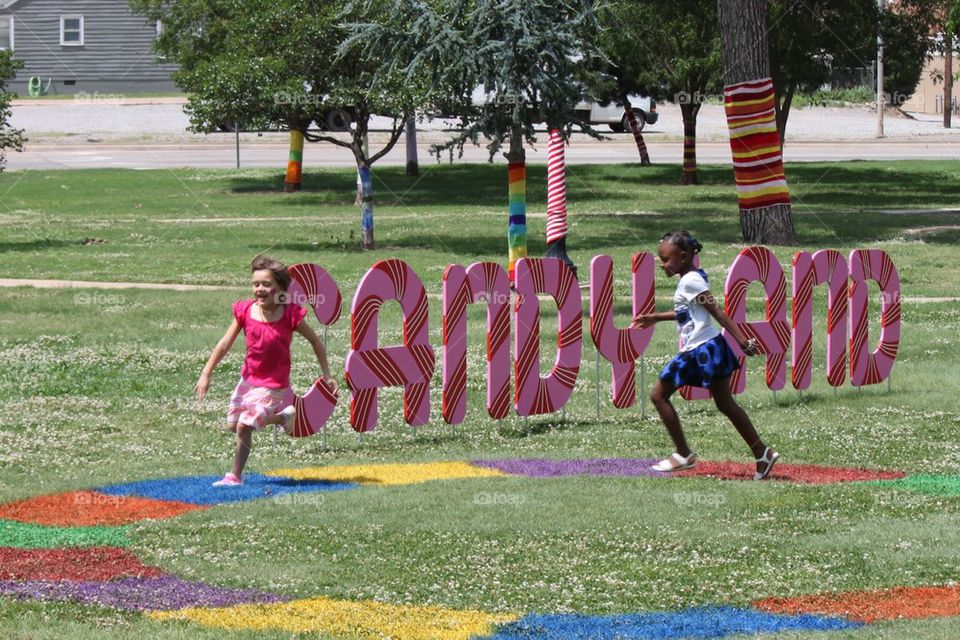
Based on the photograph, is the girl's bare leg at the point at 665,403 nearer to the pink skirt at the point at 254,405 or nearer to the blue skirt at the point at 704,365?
the blue skirt at the point at 704,365

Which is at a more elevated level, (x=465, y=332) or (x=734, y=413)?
(x=465, y=332)

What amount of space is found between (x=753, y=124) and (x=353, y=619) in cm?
2237

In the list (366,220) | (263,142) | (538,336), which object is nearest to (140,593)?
(538,336)

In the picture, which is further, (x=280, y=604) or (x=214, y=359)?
(x=214, y=359)

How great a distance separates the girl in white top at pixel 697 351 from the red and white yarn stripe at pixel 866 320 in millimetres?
4194

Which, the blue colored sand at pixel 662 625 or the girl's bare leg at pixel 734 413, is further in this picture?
the girl's bare leg at pixel 734 413

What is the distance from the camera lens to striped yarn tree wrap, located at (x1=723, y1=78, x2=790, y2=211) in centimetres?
2795

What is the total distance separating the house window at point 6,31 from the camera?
207 feet

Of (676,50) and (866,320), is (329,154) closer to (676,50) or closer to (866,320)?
(676,50)

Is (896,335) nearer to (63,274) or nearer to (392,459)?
(392,459)

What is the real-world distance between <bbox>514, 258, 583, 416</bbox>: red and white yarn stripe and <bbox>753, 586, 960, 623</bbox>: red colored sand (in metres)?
5.57

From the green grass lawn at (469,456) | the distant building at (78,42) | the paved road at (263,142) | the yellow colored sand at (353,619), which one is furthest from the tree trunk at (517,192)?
the distant building at (78,42)

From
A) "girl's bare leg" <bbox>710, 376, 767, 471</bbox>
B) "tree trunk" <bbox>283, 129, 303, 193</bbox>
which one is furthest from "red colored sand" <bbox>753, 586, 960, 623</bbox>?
"tree trunk" <bbox>283, 129, 303, 193</bbox>

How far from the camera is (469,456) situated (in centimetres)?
1212
